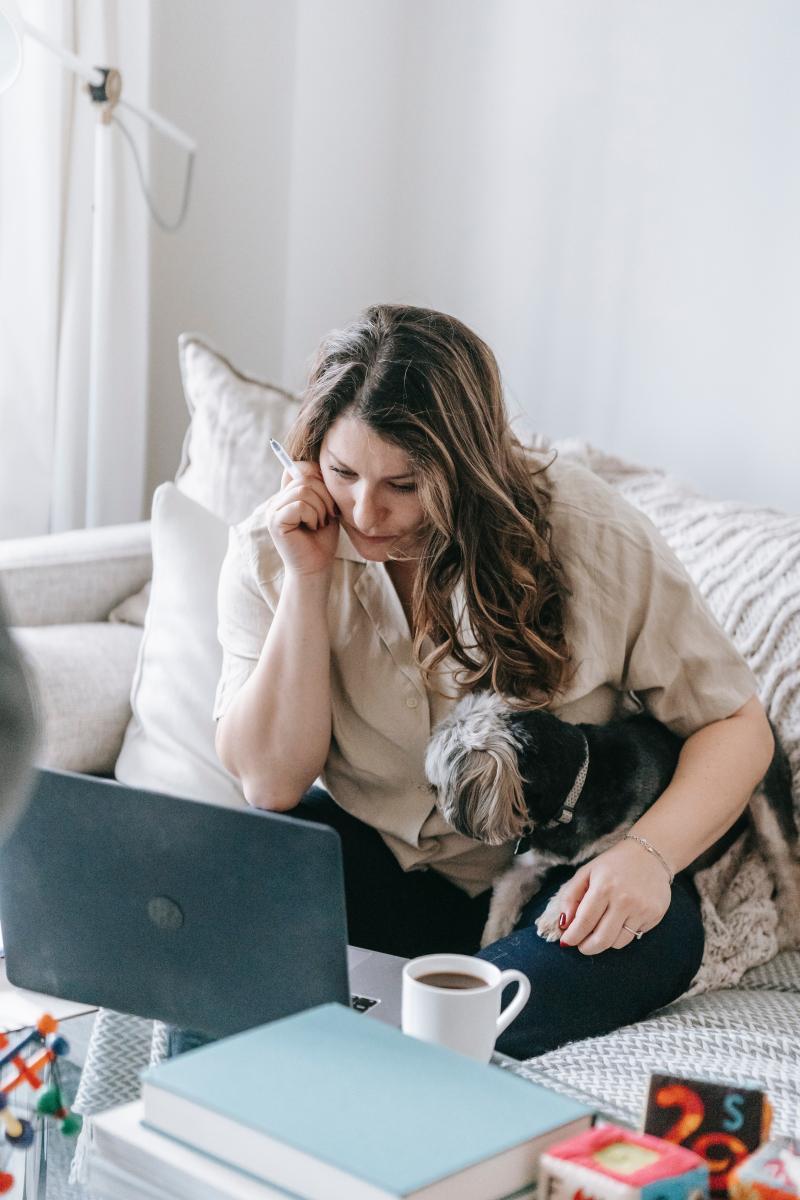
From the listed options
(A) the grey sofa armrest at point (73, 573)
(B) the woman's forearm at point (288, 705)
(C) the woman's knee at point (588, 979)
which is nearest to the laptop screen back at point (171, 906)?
(C) the woman's knee at point (588, 979)

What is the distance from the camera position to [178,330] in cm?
284

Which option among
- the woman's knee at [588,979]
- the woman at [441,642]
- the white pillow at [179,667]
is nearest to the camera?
the woman's knee at [588,979]

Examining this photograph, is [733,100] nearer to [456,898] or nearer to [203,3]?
[203,3]

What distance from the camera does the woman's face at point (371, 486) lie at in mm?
1389

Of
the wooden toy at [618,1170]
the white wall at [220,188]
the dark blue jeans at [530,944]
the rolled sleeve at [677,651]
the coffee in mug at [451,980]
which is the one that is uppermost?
the white wall at [220,188]

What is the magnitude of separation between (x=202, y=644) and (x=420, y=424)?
0.62 metres

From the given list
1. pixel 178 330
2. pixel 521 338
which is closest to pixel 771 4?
pixel 521 338

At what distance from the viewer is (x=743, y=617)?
1.70m

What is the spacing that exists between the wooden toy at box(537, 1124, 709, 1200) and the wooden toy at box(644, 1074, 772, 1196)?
0.21ft

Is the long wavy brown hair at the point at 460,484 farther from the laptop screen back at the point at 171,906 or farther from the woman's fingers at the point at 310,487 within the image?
the laptop screen back at the point at 171,906

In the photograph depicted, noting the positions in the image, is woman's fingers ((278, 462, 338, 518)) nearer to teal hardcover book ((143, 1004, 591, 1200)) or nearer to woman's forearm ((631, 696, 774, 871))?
woman's forearm ((631, 696, 774, 871))

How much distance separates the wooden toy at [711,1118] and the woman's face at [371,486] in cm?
73

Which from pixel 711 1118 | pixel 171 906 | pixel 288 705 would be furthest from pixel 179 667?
pixel 711 1118

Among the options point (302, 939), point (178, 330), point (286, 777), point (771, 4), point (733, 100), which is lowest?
point (286, 777)
